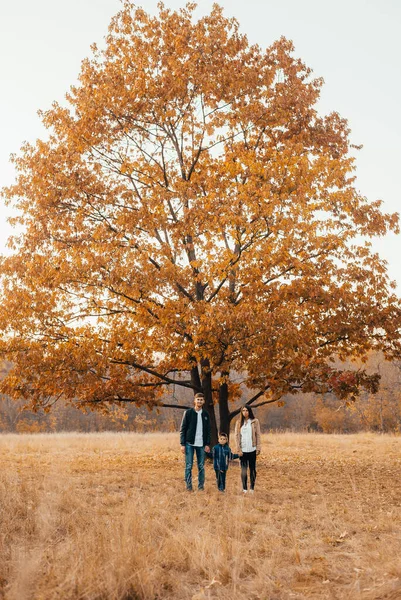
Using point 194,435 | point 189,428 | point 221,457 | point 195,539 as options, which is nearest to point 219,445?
point 221,457

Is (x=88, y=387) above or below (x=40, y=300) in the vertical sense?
below

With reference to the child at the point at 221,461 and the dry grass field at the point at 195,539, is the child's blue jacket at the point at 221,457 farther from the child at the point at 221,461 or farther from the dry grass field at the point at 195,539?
the dry grass field at the point at 195,539

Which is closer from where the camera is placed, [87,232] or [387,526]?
[387,526]

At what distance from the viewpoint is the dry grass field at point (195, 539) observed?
184 inches

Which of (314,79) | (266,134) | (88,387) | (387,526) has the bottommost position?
(387,526)

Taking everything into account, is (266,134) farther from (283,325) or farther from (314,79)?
(283,325)

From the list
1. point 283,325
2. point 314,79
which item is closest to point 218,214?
point 283,325

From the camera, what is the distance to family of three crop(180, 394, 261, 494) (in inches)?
405

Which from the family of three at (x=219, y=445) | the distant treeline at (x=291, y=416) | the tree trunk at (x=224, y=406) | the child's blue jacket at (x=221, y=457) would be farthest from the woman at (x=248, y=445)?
the distant treeline at (x=291, y=416)

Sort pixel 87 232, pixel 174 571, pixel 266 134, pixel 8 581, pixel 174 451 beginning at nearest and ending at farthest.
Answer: pixel 8 581, pixel 174 571, pixel 87 232, pixel 266 134, pixel 174 451

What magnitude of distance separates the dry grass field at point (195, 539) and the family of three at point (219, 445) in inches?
15.0

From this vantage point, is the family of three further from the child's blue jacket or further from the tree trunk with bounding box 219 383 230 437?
the tree trunk with bounding box 219 383 230 437

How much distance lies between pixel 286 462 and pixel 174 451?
213 inches

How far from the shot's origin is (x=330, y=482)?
38.9 ft
